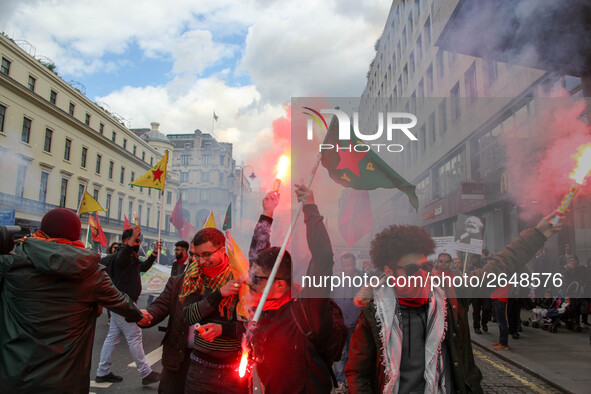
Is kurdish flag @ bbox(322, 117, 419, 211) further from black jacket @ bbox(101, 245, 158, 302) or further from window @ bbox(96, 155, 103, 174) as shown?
window @ bbox(96, 155, 103, 174)

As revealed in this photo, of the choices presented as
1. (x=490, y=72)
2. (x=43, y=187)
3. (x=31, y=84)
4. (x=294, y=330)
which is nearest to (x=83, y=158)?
(x=43, y=187)

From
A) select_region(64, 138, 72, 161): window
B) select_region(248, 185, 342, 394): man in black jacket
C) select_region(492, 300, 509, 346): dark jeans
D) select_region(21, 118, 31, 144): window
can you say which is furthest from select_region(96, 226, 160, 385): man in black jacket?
select_region(64, 138, 72, 161): window

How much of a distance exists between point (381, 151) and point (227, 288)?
68.6 inches

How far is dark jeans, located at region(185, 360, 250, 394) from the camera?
8.12 feet

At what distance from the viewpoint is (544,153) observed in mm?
4625

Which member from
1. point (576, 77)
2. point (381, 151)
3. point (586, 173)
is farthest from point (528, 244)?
point (576, 77)

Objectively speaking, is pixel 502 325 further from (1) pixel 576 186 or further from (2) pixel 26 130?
(2) pixel 26 130

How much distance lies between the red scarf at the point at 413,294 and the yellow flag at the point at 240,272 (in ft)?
3.12

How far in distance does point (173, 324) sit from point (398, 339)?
5.55ft

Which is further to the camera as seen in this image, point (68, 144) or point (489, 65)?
point (68, 144)

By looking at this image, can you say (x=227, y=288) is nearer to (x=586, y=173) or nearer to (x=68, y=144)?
(x=586, y=173)

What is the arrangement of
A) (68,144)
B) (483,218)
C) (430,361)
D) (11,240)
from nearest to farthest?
(430,361) < (11,240) < (483,218) < (68,144)

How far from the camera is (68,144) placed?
26047mm

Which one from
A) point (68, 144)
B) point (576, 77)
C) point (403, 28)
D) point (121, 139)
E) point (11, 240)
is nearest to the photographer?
point (11, 240)
